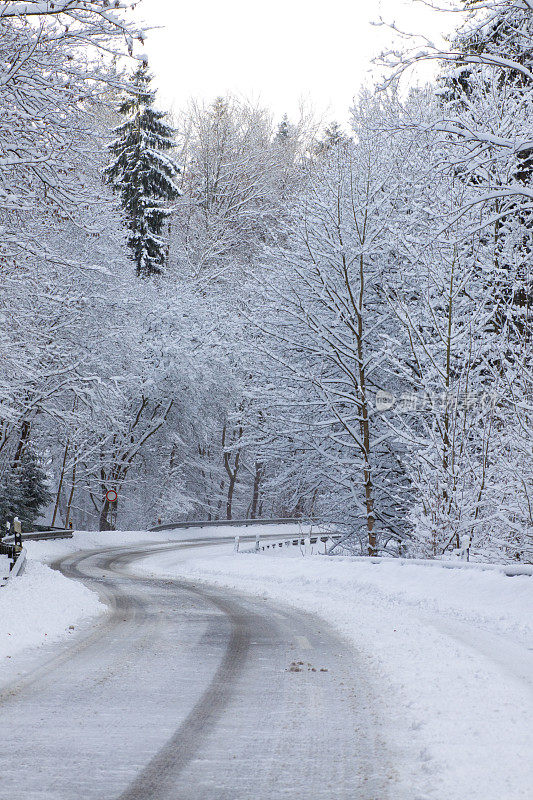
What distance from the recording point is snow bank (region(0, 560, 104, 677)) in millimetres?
10047

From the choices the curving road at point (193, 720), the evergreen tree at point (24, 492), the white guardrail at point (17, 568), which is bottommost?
the white guardrail at point (17, 568)

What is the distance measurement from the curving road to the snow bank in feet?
1.91

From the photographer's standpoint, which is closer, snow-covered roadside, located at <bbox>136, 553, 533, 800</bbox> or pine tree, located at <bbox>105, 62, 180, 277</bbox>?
snow-covered roadside, located at <bbox>136, 553, 533, 800</bbox>

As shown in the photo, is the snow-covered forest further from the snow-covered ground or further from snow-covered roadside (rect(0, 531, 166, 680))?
snow-covered roadside (rect(0, 531, 166, 680))

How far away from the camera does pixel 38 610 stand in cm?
1281

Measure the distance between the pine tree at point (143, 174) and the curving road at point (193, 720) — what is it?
37640 mm

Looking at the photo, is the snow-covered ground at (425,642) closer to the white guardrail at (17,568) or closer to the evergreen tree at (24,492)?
the white guardrail at (17,568)

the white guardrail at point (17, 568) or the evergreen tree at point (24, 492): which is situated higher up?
the evergreen tree at point (24, 492)

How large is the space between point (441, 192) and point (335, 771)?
19955 millimetres

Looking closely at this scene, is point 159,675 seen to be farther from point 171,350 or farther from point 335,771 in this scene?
point 171,350

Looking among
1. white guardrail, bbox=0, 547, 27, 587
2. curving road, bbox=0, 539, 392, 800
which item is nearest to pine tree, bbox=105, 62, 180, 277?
white guardrail, bbox=0, 547, 27, 587

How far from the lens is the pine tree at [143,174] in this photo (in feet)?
150

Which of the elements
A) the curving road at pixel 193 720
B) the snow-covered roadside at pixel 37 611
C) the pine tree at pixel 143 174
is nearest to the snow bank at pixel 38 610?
the snow-covered roadside at pixel 37 611

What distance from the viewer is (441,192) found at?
22625mm
